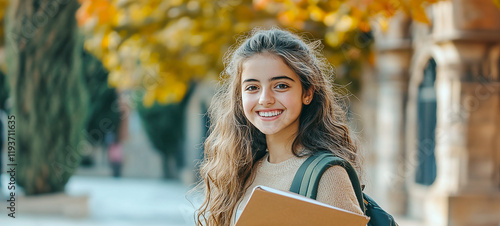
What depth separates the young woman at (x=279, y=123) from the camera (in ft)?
6.51

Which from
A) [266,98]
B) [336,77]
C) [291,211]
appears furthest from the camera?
[336,77]

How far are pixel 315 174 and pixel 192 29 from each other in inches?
295

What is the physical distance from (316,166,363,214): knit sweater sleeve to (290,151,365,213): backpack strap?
0.05ft

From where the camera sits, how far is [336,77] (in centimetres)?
845

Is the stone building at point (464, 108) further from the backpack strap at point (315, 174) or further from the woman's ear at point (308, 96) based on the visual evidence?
the backpack strap at point (315, 174)

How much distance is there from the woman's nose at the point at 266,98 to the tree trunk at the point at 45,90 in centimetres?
742

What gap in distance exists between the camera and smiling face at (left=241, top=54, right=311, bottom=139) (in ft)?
→ 6.52

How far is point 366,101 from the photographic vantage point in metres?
10.5

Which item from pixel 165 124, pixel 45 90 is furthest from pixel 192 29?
pixel 165 124

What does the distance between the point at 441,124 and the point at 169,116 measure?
13462 mm

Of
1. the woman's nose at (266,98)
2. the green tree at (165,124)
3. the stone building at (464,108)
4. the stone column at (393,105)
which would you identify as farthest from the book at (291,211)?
the green tree at (165,124)

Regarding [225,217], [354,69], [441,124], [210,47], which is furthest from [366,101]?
[225,217]

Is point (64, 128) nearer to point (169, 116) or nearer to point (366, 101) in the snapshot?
point (366, 101)

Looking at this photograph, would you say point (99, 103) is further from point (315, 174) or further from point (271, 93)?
point (315, 174)
